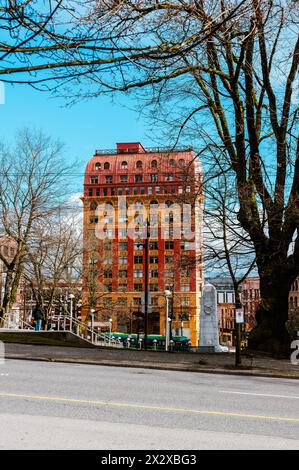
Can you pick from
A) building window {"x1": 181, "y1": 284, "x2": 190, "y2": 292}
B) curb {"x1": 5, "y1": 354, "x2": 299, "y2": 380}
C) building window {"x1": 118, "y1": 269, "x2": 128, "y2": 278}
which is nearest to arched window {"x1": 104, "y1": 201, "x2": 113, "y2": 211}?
building window {"x1": 118, "y1": 269, "x2": 128, "y2": 278}

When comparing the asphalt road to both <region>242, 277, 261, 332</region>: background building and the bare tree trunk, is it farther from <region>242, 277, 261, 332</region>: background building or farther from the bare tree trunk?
<region>242, 277, 261, 332</region>: background building

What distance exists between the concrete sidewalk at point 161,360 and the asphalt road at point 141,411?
1872 mm

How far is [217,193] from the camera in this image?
61.0 feet

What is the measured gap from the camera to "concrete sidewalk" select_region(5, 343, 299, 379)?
15.3 meters

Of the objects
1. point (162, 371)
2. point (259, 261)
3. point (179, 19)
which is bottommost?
point (162, 371)

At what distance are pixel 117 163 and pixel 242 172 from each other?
80482 mm

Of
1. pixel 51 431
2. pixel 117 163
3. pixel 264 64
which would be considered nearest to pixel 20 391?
pixel 51 431

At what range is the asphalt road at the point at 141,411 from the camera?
6097 mm

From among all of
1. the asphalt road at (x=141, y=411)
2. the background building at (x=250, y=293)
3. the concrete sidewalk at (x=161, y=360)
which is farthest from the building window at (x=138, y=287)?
the asphalt road at (x=141, y=411)

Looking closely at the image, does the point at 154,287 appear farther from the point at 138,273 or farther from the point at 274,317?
→ the point at 274,317

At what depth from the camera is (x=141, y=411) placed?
8117 mm

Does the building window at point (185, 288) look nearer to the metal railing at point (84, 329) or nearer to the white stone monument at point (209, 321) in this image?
the metal railing at point (84, 329)

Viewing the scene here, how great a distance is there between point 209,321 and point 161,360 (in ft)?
38.1
